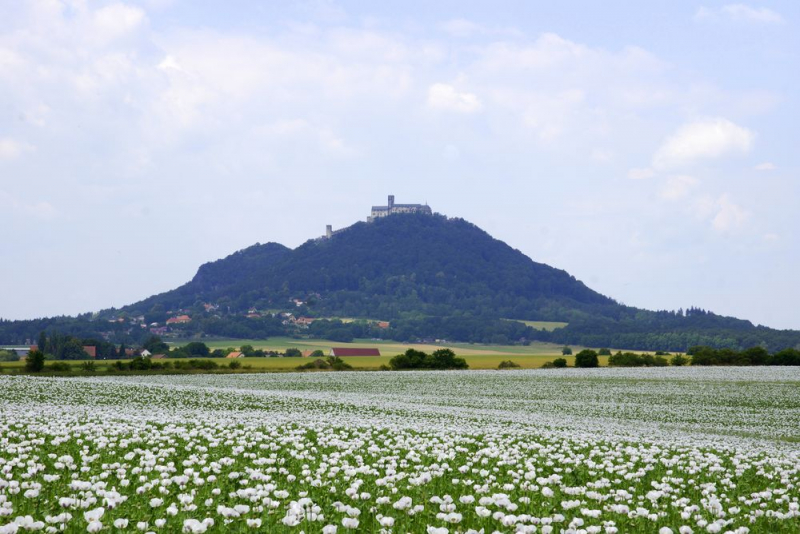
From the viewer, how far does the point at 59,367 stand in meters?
74.6

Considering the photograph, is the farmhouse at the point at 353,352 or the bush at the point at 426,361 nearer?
the bush at the point at 426,361

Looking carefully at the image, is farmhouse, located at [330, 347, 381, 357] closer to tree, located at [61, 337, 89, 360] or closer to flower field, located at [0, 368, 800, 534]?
tree, located at [61, 337, 89, 360]

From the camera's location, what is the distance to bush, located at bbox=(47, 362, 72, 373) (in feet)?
240

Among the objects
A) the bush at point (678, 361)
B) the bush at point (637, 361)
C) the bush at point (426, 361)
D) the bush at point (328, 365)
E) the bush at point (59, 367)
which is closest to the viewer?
the bush at point (59, 367)

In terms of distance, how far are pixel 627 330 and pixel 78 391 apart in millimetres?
172496

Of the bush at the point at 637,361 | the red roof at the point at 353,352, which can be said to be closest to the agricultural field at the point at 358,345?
the red roof at the point at 353,352

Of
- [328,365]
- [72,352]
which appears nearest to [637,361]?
[328,365]

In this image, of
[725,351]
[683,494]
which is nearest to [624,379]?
[725,351]

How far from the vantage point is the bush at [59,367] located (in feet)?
240

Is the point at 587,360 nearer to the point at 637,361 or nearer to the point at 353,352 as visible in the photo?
the point at 637,361

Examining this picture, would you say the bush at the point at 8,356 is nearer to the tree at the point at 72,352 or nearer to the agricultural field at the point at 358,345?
the tree at the point at 72,352

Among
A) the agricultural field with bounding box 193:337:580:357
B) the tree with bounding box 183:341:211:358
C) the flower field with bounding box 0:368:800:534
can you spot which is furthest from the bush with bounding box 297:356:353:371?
the agricultural field with bounding box 193:337:580:357

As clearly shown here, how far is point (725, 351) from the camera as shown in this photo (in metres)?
98.7

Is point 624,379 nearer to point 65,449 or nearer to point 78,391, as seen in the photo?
point 78,391
